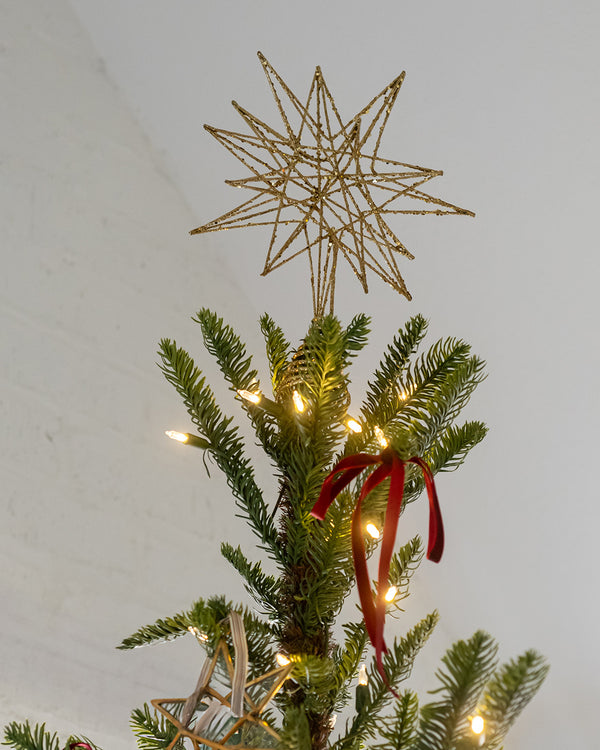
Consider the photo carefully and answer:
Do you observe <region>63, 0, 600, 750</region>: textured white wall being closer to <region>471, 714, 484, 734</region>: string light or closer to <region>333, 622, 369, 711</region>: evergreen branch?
<region>333, 622, 369, 711</region>: evergreen branch

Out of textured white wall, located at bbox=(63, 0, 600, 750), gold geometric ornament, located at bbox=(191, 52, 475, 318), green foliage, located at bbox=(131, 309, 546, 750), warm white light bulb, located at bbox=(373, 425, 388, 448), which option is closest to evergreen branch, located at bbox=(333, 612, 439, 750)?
green foliage, located at bbox=(131, 309, 546, 750)

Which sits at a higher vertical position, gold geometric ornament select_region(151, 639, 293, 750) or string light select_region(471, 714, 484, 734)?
string light select_region(471, 714, 484, 734)

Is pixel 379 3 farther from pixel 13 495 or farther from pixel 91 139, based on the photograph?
pixel 13 495

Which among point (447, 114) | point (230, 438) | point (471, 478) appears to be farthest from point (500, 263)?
point (230, 438)

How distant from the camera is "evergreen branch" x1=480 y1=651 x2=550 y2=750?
0.28m

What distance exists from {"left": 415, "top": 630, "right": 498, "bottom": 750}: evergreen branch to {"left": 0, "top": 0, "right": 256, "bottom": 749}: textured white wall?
71cm

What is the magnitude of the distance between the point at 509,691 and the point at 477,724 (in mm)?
25

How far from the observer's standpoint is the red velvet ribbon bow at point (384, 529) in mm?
375

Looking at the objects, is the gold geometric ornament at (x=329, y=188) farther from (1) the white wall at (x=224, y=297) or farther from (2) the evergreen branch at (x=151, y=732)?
(2) the evergreen branch at (x=151, y=732)

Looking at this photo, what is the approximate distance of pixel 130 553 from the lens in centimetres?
104

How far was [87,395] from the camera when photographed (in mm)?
1081

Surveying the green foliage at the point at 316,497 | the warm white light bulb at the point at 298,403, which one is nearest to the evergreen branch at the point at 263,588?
the green foliage at the point at 316,497

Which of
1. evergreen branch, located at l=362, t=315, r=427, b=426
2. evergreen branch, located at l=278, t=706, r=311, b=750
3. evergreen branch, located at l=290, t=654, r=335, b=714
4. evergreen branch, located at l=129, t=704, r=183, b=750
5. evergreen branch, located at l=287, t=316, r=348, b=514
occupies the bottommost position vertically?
evergreen branch, located at l=129, t=704, r=183, b=750

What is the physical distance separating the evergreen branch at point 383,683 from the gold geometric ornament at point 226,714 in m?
0.07
